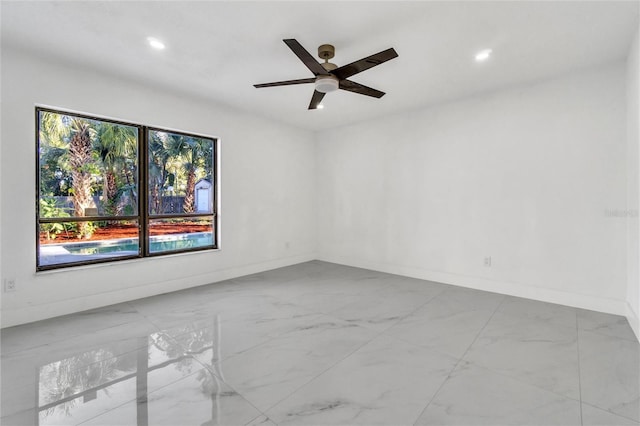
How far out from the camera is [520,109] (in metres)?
3.93

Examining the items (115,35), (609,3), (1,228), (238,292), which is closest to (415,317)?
(238,292)

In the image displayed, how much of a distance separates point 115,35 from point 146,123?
52.3 inches

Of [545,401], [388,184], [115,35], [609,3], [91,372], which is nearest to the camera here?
[545,401]

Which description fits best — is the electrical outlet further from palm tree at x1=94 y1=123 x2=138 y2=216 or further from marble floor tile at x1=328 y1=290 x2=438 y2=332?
marble floor tile at x1=328 y1=290 x2=438 y2=332

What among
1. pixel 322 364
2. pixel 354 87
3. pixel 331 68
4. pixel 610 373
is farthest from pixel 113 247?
pixel 610 373

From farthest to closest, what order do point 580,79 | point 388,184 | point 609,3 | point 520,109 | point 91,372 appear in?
point 388,184, point 520,109, point 580,79, point 609,3, point 91,372

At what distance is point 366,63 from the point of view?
8.54 ft

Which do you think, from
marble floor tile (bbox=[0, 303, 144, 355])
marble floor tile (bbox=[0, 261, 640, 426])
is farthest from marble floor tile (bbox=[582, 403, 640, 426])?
marble floor tile (bbox=[0, 303, 144, 355])

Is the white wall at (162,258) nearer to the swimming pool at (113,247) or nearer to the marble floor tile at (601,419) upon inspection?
the swimming pool at (113,247)

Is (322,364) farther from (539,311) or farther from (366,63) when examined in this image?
(539,311)

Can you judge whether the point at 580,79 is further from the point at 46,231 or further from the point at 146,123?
the point at 46,231

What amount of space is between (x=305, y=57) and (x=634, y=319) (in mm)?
3960

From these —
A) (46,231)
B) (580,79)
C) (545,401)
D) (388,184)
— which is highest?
(580,79)

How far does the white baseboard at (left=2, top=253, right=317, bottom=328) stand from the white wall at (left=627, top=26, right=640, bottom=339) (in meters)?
4.82
